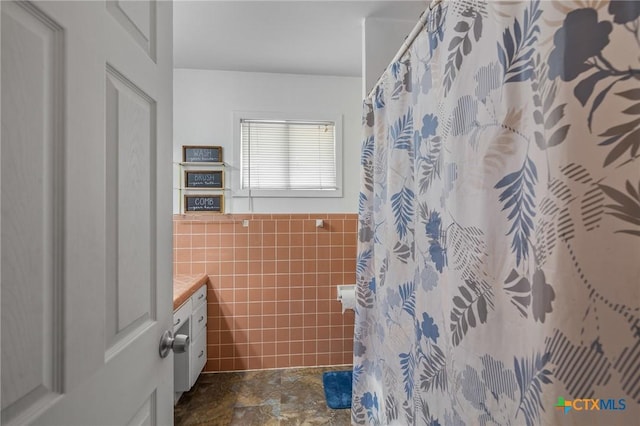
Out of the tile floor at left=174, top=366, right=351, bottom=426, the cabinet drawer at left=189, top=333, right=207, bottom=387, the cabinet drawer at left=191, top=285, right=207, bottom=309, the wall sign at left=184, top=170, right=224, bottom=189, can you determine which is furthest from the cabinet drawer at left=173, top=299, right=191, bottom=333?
the wall sign at left=184, top=170, right=224, bottom=189

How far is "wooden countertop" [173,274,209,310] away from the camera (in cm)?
166

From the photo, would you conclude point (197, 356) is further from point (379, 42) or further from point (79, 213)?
point (379, 42)

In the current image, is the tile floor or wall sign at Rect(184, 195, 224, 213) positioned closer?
the tile floor

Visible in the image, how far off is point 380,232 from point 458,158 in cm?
62

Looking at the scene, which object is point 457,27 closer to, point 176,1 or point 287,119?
point 176,1

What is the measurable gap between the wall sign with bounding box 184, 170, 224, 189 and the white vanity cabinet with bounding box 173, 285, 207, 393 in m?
0.82

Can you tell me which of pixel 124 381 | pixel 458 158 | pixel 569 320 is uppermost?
pixel 458 158

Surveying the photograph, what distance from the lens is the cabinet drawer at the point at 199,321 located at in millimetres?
1950

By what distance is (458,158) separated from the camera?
67 cm

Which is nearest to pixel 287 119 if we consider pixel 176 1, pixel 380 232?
pixel 176 1

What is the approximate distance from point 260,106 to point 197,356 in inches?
79.7

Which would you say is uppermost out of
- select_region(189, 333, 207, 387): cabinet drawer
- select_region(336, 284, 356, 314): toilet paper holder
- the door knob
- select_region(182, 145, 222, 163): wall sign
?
select_region(182, 145, 222, 163): wall sign

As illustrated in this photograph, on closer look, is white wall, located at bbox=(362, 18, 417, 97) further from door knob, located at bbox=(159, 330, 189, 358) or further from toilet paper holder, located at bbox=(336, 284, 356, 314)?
door knob, located at bbox=(159, 330, 189, 358)

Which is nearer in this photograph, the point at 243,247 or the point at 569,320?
the point at 569,320
